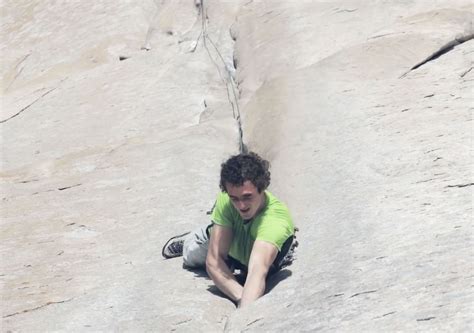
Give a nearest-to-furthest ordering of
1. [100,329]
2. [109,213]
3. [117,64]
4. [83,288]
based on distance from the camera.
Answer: [100,329] < [83,288] < [109,213] < [117,64]

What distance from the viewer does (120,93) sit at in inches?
510

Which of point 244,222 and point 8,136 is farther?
point 8,136

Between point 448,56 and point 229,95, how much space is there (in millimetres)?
3047

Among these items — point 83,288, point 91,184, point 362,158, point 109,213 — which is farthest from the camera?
point 91,184

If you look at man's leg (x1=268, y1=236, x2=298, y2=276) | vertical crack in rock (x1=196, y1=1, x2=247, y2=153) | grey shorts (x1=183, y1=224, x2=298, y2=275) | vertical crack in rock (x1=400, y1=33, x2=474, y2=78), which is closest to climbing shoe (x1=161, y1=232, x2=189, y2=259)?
grey shorts (x1=183, y1=224, x2=298, y2=275)

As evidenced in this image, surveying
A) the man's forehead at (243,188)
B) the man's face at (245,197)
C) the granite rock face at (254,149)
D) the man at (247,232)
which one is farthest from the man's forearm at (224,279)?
the man's forehead at (243,188)

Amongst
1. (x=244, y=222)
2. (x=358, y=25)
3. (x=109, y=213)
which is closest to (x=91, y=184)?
(x=109, y=213)

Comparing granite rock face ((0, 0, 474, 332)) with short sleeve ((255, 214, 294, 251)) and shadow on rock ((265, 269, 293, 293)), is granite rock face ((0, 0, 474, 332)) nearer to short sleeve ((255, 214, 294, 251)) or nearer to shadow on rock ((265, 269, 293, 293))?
shadow on rock ((265, 269, 293, 293))

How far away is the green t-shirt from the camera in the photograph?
6610mm

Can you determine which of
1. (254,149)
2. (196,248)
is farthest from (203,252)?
(254,149)

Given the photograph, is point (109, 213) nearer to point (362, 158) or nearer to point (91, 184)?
point (91, 184)

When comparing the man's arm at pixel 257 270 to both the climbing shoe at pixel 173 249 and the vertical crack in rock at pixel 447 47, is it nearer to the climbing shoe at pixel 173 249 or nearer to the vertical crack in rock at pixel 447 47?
the climbing shoe at pixel 173 249

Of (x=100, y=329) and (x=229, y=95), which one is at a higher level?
(x=100, y=329)

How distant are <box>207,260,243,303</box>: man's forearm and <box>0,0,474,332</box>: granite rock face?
0.10 meters
